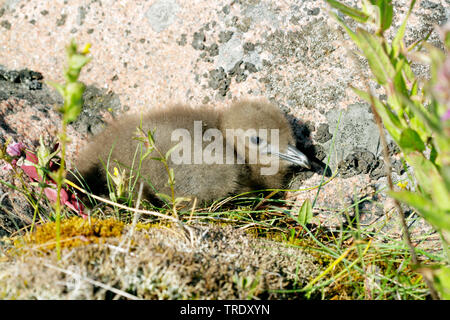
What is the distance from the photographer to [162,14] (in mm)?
3102

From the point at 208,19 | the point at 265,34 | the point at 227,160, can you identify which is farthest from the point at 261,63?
the point at 227,160

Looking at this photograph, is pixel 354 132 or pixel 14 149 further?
pixel 354 132

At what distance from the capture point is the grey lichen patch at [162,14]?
3.09 meters

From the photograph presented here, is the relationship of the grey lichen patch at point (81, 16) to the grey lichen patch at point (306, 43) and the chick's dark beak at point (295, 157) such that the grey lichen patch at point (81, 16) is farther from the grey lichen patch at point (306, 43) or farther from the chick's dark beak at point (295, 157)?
the chick's dark beak at point (295, 157)

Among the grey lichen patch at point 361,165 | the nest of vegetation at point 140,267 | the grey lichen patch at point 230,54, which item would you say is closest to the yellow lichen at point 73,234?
the nest of vegetation at point 140,267

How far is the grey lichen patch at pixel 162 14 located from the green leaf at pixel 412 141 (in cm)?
231

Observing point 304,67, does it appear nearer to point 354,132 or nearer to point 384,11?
point 354,132

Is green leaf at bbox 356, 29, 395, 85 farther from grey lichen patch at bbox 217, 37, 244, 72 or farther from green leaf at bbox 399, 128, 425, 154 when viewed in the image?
grey lichen patch at bbox 217, 37, 244, 72

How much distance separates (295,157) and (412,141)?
1.38 m

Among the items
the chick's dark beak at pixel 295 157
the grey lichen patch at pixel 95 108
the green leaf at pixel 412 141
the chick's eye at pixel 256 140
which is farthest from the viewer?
the grey lichen patch at pixel 95 108

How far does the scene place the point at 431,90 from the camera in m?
0.97

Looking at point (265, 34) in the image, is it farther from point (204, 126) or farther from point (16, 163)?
point (16, 163)

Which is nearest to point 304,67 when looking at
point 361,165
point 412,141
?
point 361,165

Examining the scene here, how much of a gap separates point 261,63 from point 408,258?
1.66 m
